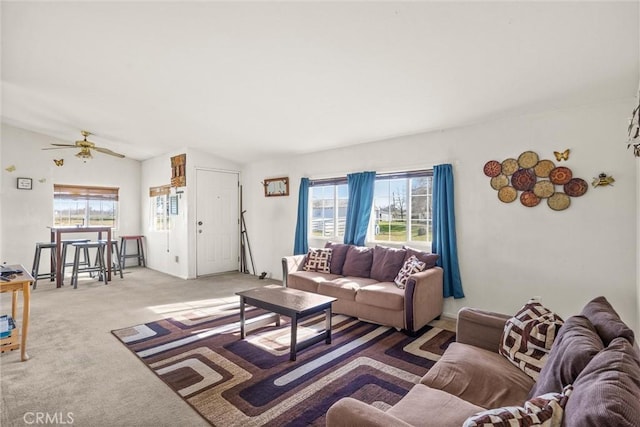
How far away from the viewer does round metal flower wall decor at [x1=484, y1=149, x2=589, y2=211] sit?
3217mm

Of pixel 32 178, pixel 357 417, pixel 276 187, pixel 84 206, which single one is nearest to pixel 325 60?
pixel 357 417

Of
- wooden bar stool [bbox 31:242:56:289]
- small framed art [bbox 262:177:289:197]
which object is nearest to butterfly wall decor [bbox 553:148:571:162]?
small framed art [bbox 262:177:289:197]

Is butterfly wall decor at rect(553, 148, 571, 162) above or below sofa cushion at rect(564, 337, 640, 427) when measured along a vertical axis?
above

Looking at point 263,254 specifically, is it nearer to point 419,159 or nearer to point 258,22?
point 419,159

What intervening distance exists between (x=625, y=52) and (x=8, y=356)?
550cm

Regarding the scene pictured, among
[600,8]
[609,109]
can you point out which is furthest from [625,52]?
[609,109]

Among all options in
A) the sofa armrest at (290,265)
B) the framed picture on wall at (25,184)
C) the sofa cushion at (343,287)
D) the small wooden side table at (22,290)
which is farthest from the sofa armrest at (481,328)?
the framed picture on wall at (25,184)

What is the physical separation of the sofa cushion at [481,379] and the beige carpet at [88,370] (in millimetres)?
1477

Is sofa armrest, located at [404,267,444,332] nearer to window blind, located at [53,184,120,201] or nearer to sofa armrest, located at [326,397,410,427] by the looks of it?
sofa armrest, located at [326,397,410,427]

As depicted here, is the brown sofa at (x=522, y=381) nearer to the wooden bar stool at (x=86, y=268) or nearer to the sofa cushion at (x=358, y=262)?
the sofa cushion at (x=358, y=262)

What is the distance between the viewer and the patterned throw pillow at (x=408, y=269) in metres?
3.69

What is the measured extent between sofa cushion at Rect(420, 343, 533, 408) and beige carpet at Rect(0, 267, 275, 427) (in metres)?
1.48

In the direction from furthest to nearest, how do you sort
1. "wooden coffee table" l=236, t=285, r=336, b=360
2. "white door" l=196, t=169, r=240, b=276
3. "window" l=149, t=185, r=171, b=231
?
"window" l=149, t=185, r=171, b=231
"white door" l=196, t=169, r=240, b=276
"wooden coffee table" l=236, t=285, r=336, b=360

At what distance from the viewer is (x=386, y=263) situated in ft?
13.6
